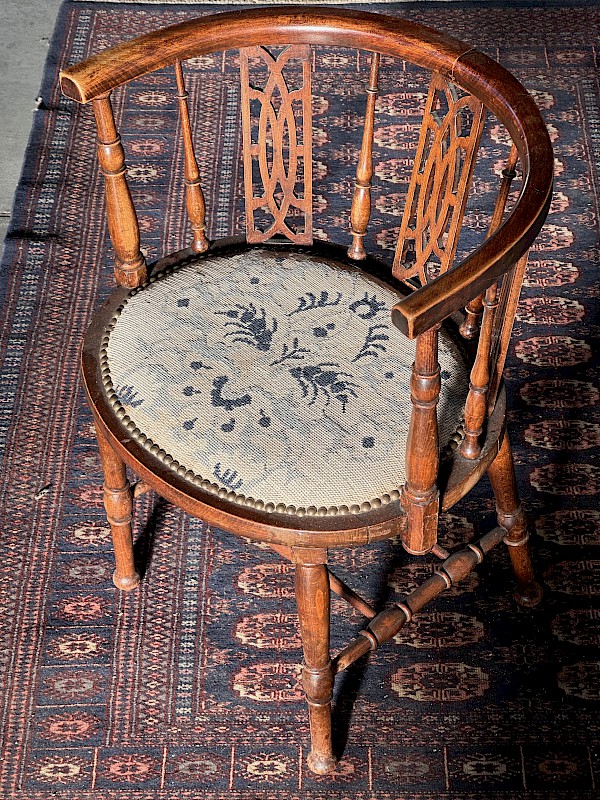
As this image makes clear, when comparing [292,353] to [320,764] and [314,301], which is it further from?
[320,764]

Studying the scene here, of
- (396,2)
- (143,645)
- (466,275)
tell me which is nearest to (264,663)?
(143,645)

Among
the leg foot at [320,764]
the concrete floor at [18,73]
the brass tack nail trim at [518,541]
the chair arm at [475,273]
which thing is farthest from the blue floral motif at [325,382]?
the concrete floor at [18,73]

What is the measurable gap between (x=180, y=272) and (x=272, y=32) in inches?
15.8

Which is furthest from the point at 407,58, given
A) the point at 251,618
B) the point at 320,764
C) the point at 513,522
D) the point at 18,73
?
the point at 18,73

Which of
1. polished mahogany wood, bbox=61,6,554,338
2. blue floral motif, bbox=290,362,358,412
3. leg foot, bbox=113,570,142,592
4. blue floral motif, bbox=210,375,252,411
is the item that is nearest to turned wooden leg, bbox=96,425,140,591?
leg foot, bbox=113,570,142,592

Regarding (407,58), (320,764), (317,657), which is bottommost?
(320,764)

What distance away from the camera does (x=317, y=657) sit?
181 centimetres

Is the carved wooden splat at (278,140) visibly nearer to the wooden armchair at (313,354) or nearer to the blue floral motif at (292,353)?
the wooden armchair at (313,354)

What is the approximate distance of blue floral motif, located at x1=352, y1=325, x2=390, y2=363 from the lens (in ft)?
5.88

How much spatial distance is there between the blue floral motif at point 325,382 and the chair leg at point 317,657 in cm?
24

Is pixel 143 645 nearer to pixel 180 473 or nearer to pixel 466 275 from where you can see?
pixel 180 473

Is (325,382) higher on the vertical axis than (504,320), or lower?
lower

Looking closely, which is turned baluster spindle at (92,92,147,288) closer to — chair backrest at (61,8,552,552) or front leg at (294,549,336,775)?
chair backrest at (61,8,552,552)

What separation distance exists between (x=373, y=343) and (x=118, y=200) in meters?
0.45
